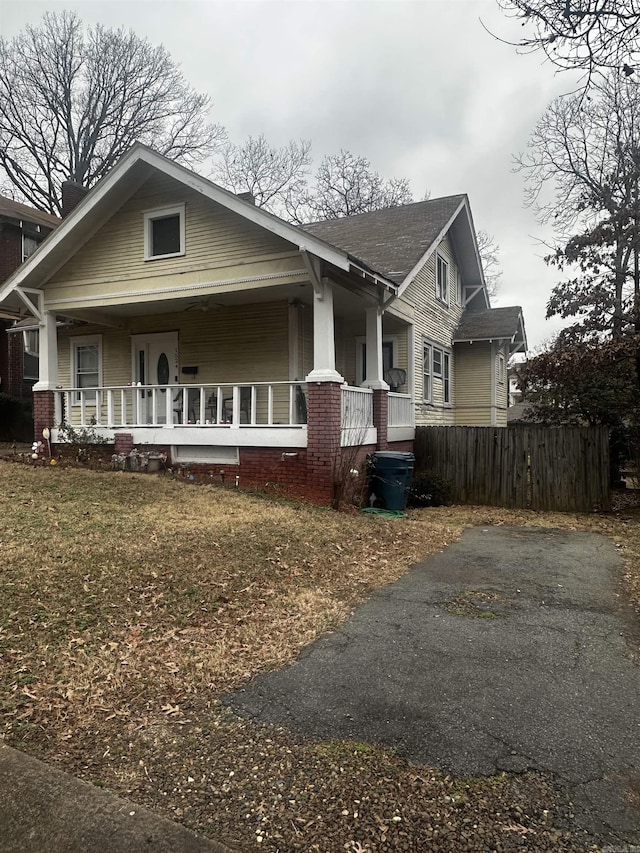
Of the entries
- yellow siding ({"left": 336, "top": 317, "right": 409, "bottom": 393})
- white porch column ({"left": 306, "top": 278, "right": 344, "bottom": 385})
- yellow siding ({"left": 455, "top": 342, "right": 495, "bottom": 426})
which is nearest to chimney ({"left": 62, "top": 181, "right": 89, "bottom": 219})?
yellow siding ({"left": 336, "top": 317, "right": 409, "bottom": 393})

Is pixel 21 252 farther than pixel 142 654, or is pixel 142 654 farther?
pixel 21 252

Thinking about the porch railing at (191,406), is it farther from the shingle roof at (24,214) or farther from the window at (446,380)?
the shingle roof at (24,214)

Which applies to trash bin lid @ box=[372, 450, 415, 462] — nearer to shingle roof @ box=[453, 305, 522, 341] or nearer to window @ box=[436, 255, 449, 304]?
window @ box=[436, 255, 449, 304]

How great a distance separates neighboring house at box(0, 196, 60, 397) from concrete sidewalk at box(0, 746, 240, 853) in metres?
20.7

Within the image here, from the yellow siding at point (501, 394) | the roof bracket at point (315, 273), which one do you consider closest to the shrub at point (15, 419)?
the roof bracket at point (315, 273)

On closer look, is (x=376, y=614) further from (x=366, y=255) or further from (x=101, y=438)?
(x=366, y=255)

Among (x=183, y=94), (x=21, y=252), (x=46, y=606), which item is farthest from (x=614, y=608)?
(x=183, y=94)

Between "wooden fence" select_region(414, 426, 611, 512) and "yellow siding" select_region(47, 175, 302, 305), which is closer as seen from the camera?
"yellow siding" select_region(47, 175, 302, 305)

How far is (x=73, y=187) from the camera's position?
16.5 m

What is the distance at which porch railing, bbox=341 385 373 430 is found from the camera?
10242 mm

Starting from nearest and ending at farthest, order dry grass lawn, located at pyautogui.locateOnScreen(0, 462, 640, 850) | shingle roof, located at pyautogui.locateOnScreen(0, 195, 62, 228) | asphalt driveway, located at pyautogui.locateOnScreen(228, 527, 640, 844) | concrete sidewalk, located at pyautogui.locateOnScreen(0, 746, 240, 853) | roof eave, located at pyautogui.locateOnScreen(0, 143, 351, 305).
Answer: concrete sidewalk, located at pyautogui.locateOnScreen(0, 746, 240, 853) → asphalt driveway, located at pyautogui.locateOnScreen(228, 527, 640, 844) → dry grass lawn, located at pyautogui.locateOnScreen(0, 462, 640, 850) → roof eave, located at pyautogui.locateOnScreen(0, 143, 351, 305) → shingle roof, located at pyautogui.locateOnScreen(0, 195, 62, 228)

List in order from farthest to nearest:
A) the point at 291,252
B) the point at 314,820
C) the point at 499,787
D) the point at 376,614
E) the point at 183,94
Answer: the point at 183,94, the point at 291,252, the point at 376,614, the point at 499,787, the point at 314,820

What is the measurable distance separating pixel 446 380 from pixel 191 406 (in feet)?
28.8

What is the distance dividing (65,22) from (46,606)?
38.3 meters
